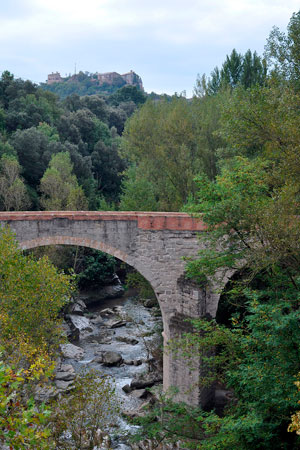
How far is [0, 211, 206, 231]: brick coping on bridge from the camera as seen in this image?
13.4m

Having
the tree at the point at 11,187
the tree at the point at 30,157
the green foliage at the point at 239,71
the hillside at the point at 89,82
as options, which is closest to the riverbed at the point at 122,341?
the tree at the point at 11,187

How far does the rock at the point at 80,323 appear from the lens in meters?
22.1

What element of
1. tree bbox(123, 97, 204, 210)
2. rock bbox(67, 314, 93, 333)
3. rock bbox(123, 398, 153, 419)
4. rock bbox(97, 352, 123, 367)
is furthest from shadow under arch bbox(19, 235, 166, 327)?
rock bbox(67, 314, 93, 333)

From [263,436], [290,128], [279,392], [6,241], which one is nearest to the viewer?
[279,392]

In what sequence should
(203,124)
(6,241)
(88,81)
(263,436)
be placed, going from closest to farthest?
(263,436) < (6,241) < (203,124) < (88,81)

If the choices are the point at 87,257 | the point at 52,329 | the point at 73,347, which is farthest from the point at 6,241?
the point at 87,257

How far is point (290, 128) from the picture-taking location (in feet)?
28.9

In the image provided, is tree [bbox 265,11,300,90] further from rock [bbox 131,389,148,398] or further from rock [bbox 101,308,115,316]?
rock [bbox 101,308,115,316]

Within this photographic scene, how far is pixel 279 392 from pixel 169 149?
54.0 ft

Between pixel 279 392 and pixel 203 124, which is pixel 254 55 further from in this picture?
pixel 279 392

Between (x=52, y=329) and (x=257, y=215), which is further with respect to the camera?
(x=52, y=329)

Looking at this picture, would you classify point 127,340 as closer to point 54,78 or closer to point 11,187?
point 11,187

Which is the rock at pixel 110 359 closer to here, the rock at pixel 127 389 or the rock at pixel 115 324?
the rock at pixel 127 389

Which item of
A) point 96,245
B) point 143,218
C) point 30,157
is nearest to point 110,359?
point 96,245
